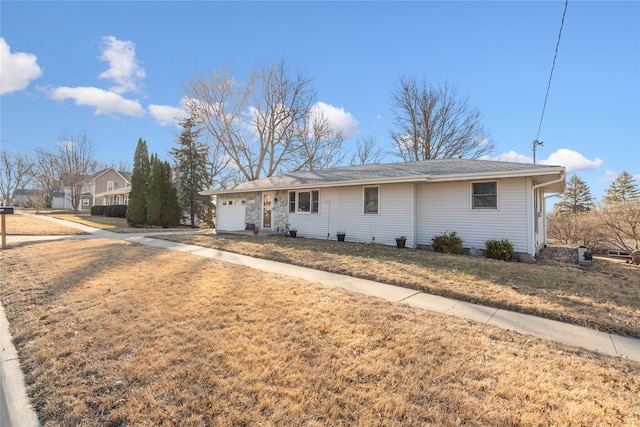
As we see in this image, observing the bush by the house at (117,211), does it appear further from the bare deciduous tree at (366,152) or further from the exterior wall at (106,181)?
the bare deciduous tree at (366,152)

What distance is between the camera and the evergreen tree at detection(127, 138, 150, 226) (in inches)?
828

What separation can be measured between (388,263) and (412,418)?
600 cm

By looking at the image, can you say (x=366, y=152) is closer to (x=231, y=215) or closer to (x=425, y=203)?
(x=231, y=215)

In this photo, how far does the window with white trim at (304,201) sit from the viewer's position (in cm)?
1387

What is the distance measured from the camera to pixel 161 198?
21.1m

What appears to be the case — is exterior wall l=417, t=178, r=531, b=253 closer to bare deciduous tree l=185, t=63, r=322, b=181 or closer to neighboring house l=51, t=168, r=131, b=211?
bare deciduous tree l=185, t=63, r=322, b=181

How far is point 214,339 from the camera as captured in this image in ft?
11.1

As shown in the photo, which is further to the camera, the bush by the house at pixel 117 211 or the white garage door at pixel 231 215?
the bush by the house at pixel 117 211

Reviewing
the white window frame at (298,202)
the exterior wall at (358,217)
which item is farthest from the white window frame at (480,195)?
the white window frame at (298,202)

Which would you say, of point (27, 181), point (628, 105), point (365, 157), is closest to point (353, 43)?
point (628, 105)

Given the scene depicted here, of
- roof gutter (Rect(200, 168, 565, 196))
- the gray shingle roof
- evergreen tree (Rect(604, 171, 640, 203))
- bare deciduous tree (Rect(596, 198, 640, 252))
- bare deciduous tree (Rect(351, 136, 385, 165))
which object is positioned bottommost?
bare deciduous tree (Rect(596, 198, 640, 252))

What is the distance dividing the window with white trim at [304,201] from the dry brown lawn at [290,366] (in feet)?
29.8

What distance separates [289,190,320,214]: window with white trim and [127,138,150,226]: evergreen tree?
41.0ft

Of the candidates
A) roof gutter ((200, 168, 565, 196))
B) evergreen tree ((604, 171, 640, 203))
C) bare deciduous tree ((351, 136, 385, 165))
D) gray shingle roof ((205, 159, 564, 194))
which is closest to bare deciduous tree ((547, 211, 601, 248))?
gray shingle roof ((205, 159, 564, 194))
